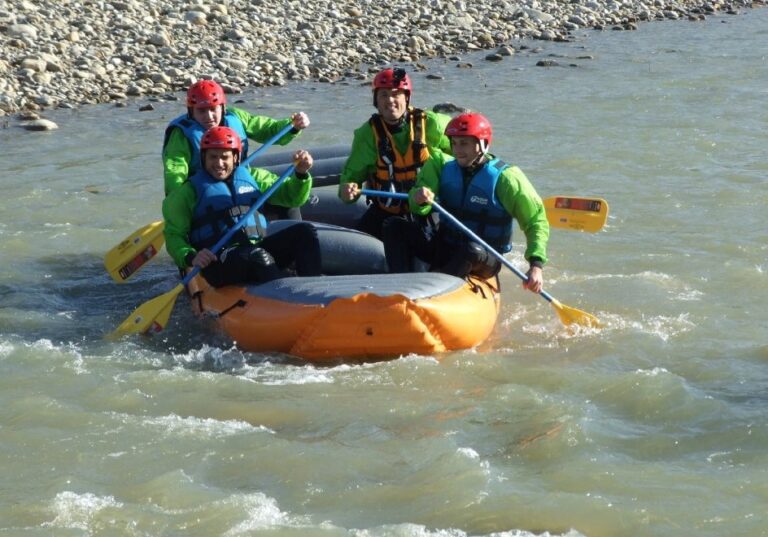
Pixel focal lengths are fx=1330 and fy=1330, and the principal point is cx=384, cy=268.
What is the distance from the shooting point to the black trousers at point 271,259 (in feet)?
23.1

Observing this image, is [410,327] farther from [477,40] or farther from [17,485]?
[477,40]

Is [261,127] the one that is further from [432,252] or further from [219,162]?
[432,252]

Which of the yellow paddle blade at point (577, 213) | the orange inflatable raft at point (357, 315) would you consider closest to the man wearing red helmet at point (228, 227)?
the orange inflatable raft at point (357, 315)

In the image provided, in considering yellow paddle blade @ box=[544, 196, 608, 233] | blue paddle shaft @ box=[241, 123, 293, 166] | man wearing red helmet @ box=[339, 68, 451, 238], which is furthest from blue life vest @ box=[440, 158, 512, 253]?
blue paddle shaft @ box=[241, 123, 293, 166]

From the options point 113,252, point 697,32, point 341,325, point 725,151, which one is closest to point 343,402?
point 341,325

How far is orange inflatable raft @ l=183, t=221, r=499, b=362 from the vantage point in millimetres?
6484

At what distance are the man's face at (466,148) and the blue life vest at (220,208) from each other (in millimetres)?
1120

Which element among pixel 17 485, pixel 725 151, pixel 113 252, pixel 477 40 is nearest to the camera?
pixel 17 485

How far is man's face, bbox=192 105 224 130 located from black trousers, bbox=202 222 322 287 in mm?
1036

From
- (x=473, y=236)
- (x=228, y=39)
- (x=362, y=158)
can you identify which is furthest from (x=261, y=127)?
(x=228, y=39)

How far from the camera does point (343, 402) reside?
6.33 m

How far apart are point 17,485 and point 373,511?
147 cm

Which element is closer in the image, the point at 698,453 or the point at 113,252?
the point at 698,453

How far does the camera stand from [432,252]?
7285mm
